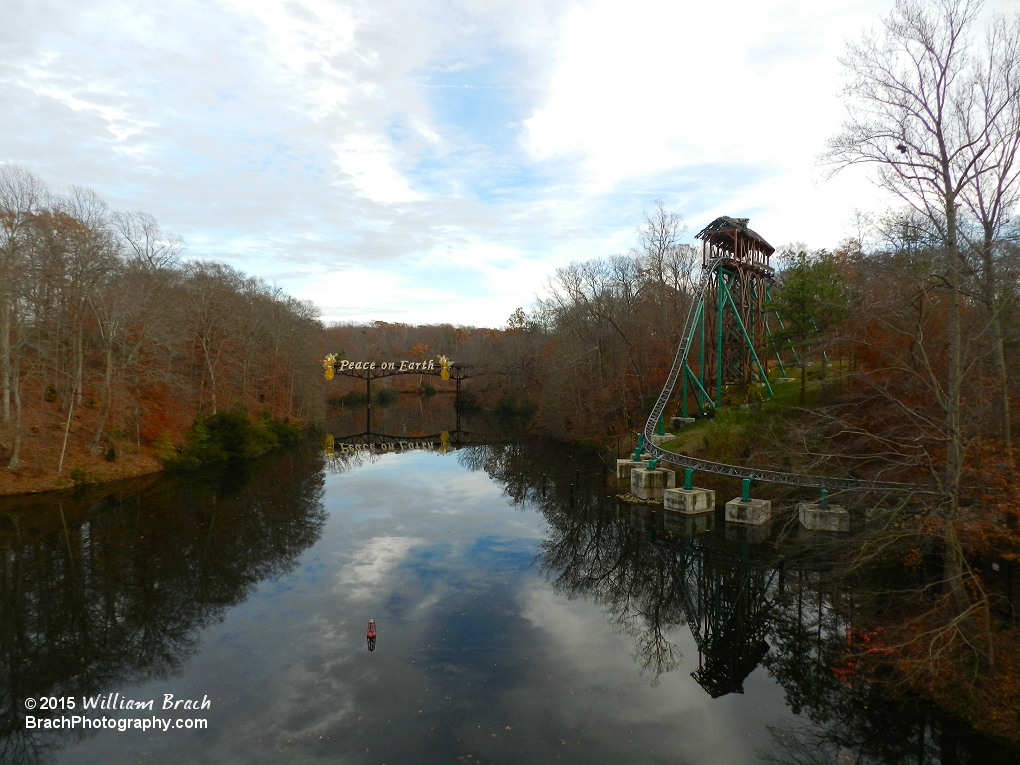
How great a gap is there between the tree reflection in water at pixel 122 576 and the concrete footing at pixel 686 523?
521 inches

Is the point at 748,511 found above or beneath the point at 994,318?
beneath

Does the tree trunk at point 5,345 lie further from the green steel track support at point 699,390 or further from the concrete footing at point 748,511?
Answer: the green steel track support at point 699,390

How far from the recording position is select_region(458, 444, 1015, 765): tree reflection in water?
9398 millimetres

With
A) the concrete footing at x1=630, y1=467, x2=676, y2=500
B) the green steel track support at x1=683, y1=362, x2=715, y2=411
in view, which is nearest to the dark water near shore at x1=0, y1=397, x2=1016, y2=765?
the concrete footing at x1=630, y1=467, x2=676, y2=500

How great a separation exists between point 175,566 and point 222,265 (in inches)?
1675

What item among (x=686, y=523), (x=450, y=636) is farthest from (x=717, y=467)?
(x=450, y=636)

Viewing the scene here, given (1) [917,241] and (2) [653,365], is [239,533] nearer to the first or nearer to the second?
(1) [917,241]

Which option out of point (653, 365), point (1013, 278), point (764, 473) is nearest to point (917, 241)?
point (1013, 278)

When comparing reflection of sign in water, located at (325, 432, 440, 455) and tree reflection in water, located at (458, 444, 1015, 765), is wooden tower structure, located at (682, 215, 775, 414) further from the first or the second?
reflection of sign in water, located at (325, 432, 440, 455)

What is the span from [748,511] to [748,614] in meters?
7.54

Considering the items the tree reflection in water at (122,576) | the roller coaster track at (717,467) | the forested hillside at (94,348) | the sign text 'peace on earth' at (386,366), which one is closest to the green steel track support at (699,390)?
the roller coaster track at (717,467)

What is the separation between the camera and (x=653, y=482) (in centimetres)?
2536

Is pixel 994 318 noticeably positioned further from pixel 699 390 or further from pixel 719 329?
pixel 699 390

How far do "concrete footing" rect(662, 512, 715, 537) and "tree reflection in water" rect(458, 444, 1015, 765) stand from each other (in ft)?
0.25
